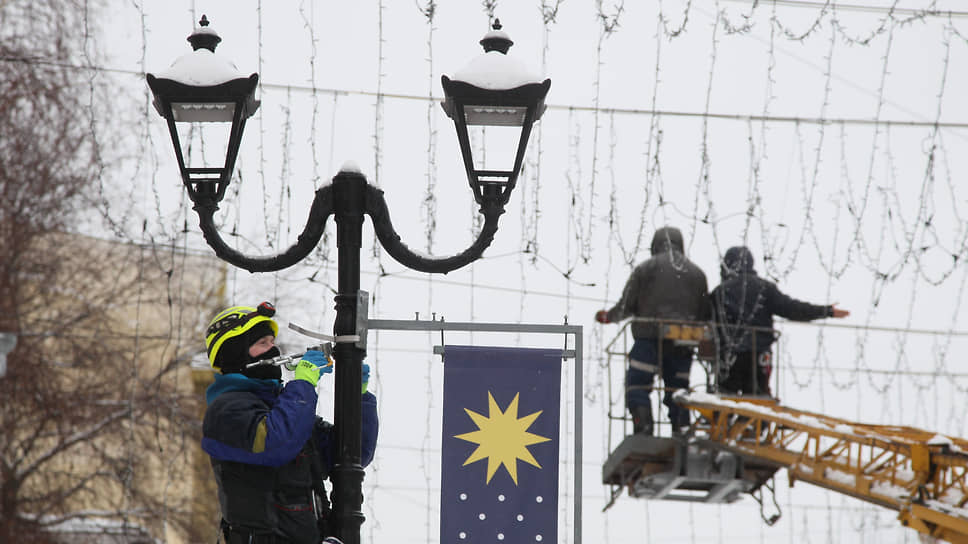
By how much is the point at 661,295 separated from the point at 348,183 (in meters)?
7.61

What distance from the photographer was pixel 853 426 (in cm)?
1319

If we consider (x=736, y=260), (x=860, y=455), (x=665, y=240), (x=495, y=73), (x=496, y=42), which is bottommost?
(x=860, y=455)

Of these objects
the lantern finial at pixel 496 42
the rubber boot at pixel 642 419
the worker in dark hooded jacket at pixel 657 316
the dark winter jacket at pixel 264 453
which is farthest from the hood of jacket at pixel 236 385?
the rubber boot at pixel 642 419

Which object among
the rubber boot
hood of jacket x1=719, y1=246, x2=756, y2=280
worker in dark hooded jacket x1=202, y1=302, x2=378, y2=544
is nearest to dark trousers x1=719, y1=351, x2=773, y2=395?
the rubber boot

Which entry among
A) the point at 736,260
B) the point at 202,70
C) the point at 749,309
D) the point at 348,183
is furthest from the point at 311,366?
the point at 749,309

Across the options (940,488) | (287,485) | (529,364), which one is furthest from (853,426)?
(287,485)

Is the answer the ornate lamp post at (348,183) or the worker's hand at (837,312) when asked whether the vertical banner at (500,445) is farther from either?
the worker's hand at (837,312)

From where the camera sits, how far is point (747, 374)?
14.1 meters

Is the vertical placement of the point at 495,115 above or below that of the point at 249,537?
above

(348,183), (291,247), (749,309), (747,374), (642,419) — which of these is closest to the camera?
(348,183)

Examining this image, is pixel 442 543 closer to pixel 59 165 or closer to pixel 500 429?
pixel 500 429

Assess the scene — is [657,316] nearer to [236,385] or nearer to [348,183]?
[348,183]

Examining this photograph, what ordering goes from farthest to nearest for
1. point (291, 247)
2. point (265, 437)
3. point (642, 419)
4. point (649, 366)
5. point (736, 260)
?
point (642, 419) → point (649, 366) → point (736, 260) → point (291, 247) → point (265, 437)

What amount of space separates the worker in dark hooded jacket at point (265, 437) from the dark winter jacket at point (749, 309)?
23.8ft
